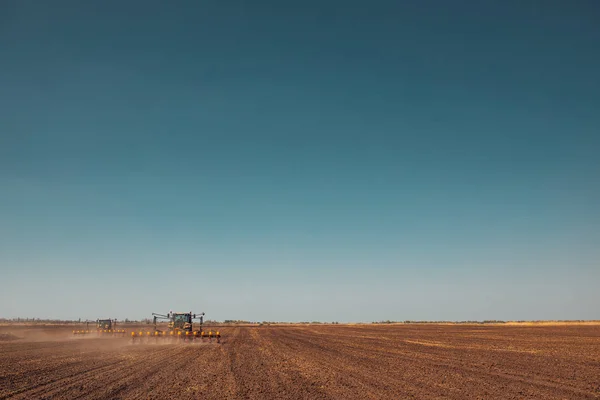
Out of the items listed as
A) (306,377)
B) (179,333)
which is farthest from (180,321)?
(306,377)

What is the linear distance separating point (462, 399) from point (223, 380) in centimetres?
825

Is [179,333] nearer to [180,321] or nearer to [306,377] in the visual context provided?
[180,321]

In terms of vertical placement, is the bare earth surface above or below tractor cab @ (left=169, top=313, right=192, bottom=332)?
below

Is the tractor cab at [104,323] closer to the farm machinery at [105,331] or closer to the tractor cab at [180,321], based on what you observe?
the farm machinery at [105,331]

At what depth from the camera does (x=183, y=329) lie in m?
40.0

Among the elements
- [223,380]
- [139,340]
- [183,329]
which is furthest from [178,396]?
[183,329]

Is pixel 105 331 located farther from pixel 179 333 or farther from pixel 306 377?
pixel 306 377

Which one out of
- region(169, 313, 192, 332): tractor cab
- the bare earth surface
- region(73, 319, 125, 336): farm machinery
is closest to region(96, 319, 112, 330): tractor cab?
region(73, 319, 125, 336): farm machinery

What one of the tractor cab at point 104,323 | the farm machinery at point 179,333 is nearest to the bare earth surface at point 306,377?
the farm machinery at point 179,333

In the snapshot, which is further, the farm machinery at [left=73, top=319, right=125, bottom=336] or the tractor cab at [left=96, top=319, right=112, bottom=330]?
the tractor cab at [left=96, top=319, right=112, bottom=330]

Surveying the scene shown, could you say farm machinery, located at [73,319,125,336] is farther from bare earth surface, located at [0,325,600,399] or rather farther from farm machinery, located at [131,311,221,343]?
bare earth surface, located at [0,325,600,399]

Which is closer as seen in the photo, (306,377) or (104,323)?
(306,377)

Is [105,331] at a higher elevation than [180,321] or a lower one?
lower

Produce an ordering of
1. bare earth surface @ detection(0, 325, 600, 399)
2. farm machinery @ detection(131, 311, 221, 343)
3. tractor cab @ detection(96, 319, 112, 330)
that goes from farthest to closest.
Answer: tractor cab @ detection(96, 319, 112, 330) < farm machinery @ detection(131, 311, 221, 343) < bare earth surface @ detection(0, 325, 600, 399)
